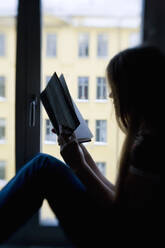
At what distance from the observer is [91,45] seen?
Answer: 4.52 feet

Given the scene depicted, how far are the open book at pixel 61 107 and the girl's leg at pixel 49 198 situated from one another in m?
0.15

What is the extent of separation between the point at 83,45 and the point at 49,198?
79cm

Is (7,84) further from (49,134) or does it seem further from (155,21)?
(155,21)

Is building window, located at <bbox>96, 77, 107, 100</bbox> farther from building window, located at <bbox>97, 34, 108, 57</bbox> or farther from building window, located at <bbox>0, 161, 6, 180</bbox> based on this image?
building window, located at <bbox>0, 161, 6, 180</bbox>

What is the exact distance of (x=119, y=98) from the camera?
0.88 meters

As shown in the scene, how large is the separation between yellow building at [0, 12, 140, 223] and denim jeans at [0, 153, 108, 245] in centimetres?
45

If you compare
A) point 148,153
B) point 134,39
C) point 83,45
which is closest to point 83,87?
point 83,45

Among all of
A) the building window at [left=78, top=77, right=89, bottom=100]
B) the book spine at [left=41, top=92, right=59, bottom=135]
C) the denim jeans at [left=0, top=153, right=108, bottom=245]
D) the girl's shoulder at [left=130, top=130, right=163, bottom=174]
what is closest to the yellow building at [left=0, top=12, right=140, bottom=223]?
the building window at [left=78, top=77, right=89, bottom=100]

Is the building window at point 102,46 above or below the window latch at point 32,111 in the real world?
above

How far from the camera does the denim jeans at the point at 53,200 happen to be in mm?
869

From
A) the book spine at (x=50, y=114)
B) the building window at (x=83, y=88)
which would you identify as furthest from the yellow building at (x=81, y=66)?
the book spine at (x=50, y=114)

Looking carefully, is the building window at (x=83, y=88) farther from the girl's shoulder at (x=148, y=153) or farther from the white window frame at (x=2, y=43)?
the girl's shoulder at (x=148, y=153)

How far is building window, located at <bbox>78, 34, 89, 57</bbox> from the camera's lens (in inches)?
54.2

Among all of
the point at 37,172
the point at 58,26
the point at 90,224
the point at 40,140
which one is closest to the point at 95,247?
the point at 90,224
